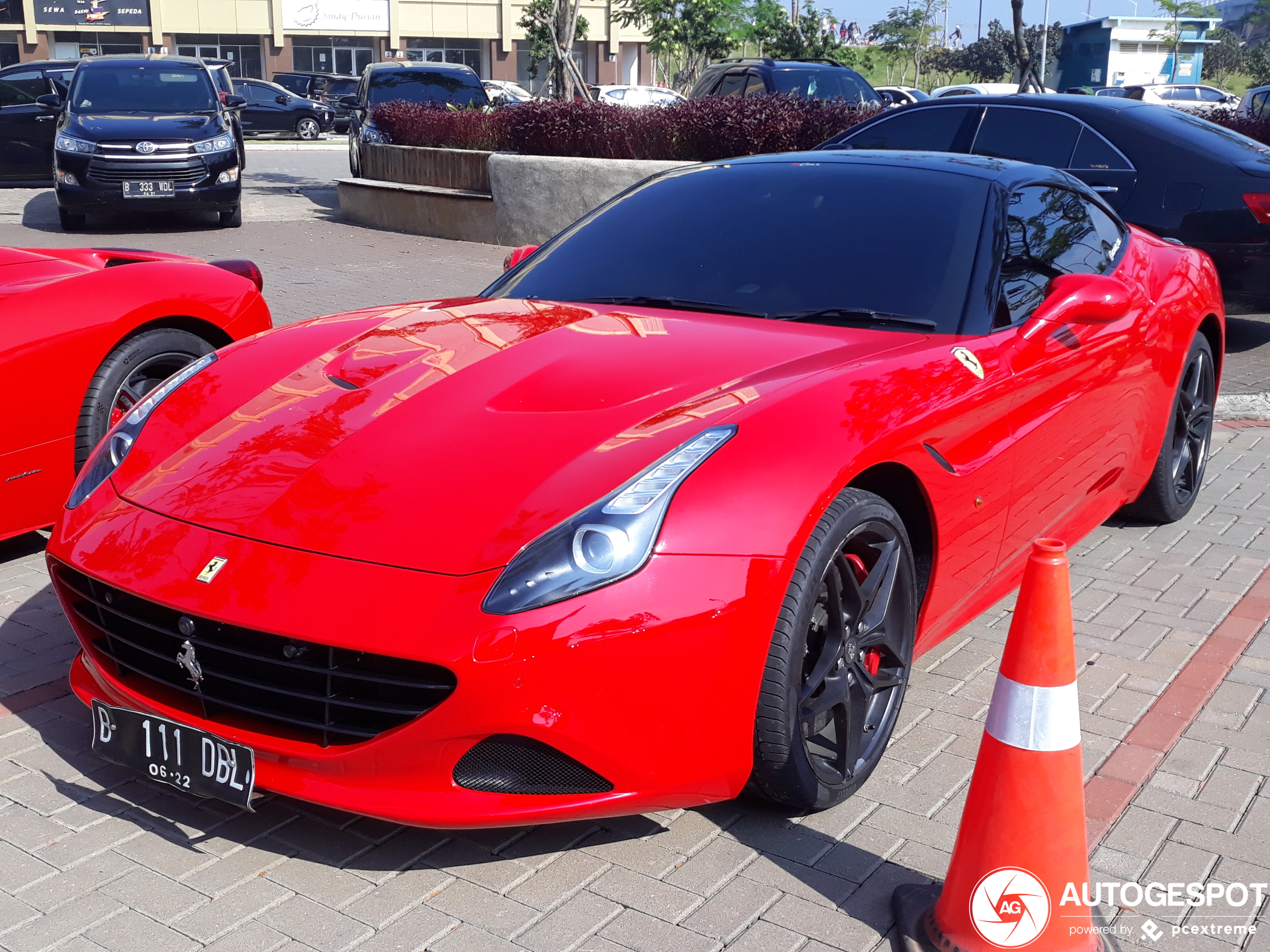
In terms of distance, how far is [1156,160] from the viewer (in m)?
8.02

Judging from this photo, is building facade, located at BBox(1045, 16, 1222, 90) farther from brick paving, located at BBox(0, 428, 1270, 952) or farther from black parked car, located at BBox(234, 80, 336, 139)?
brick paving, located at BBox(0, 428, 1270, 952)

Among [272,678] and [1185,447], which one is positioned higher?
[272,678]

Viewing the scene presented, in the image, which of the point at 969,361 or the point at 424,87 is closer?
the point at 969,361

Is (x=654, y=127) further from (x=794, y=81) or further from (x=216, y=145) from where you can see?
(x=216, y=145)

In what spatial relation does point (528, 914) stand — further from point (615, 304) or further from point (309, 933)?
point (615, 304)

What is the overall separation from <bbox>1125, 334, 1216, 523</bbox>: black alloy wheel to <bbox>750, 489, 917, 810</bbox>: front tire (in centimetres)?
220

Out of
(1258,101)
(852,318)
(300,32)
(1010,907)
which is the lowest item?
(1010,907)

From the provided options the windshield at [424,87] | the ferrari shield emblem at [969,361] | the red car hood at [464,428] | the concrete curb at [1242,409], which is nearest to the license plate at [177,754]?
the red car hood at [464,428]

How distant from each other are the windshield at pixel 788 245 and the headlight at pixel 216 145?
418 inches

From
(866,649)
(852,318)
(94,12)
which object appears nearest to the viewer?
(866,649)

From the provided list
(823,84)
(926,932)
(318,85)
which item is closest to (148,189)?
(823,84)

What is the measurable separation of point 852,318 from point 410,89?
1520 cm

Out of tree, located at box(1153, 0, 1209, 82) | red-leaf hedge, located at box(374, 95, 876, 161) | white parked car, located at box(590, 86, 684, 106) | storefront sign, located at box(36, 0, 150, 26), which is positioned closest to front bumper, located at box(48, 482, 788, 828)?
red-leaf hedge, located at box(374, 95, 876, 161)

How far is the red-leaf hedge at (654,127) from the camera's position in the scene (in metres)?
12.0
